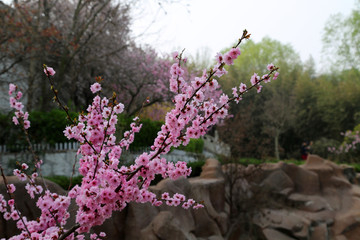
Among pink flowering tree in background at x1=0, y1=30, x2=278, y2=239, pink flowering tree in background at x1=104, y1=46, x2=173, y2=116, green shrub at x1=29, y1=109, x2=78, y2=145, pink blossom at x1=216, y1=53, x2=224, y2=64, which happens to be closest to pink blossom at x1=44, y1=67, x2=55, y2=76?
pink flowering tree in background at x1=0, y1=30, x2=278, y2=239

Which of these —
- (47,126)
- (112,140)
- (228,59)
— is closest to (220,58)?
(228,59)

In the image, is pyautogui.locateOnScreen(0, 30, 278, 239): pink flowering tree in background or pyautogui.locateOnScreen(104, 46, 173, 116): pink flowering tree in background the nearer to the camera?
pyautogui.locateOnScreen(0, 30, 278, 239): pink flowering tree in background

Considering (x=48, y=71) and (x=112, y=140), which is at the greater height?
(x=48, y=71)

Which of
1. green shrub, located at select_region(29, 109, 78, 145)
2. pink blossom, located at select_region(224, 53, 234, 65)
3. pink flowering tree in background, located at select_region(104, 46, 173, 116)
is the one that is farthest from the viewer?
pink flowering tree in background, located at select_region(104, 46, 173, 116)

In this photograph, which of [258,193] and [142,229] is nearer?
[142,229]

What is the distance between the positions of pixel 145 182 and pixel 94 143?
0.66 metres

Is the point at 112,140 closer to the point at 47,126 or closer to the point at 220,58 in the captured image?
the point at 220,58

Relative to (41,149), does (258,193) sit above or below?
below

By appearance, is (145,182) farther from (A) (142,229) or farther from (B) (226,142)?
(B) (226,142)

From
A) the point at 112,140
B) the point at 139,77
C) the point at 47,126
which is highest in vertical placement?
the point at 139,77

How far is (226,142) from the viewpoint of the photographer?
9969mm

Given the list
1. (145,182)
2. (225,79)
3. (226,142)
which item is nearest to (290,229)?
(226,142)

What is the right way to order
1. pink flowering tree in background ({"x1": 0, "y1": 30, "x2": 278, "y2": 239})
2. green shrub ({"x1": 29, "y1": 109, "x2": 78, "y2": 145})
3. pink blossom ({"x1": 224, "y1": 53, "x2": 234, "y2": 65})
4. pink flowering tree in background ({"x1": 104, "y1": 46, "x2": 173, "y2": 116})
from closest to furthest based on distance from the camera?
pink blossom ({"x1": 224, "y1": 53, "x2": 234, "y2": 65})
pink flowering tree in background ({"x1": 0, "y1": 30, "x2": 278, "y2": 239})
green shrub ({"x1": 29, "y1": 109, "x2": 78, "y2": 145})
pink flowering tree in background ({"x1": 104, "y1": 46, "x2": 173, "y2": 116})

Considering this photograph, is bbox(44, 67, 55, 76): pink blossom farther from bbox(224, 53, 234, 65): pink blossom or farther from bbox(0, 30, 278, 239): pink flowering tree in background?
bbox(224, 53, 234, 65): pink blossom
